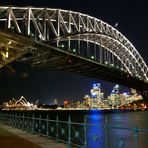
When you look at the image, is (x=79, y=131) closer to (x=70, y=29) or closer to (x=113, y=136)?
(x=113, y=136)

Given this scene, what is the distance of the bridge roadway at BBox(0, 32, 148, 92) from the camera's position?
26969mm

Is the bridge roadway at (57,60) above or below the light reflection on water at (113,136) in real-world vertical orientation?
above

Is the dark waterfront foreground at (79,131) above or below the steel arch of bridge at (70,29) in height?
below

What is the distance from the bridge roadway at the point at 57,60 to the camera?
88.5 feet

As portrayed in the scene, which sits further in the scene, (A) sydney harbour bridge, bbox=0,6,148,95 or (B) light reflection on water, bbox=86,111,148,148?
(A) sydney harbour bridge, bbox=0,6,148,95

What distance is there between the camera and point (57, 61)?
50.0 m

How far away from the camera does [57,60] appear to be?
4906 cm

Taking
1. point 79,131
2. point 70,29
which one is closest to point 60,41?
point 70,29

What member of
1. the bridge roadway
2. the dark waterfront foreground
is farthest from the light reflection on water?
the bridge roadway

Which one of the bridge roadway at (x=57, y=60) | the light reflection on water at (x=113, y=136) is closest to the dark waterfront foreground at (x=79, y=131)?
the light reflection on water at (x=113, y=136)

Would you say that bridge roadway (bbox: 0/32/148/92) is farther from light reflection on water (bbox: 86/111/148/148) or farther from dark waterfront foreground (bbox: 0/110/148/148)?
light reflection on water (bbox: 86/111/148/148)

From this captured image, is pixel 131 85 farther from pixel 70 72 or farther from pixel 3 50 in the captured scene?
pixel 3 50

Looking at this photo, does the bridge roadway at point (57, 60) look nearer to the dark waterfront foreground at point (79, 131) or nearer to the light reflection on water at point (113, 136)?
the dark waterfront foreground at point (79, 131)

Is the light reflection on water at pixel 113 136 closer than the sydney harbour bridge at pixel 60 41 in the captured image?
Yes
